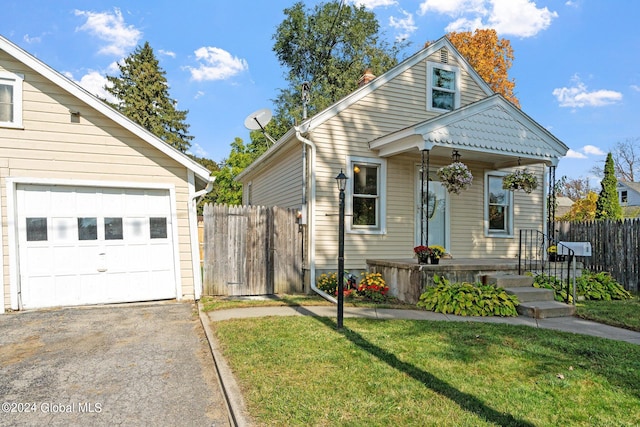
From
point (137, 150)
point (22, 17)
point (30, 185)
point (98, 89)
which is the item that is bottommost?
point (30, 185)

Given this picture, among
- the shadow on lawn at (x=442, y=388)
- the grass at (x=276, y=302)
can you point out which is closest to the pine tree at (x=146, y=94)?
the grass at (x=276, y=302)

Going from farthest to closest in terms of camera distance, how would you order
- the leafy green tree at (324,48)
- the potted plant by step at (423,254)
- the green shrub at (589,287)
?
the leafy green tree at (324,48) → the green shrub at (589,287) → the potted plant by step at (423,254)

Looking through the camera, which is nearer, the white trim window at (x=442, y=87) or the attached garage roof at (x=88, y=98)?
the attached garage roof at (x=88, y=98)

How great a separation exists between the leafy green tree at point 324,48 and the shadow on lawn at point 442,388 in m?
22.3

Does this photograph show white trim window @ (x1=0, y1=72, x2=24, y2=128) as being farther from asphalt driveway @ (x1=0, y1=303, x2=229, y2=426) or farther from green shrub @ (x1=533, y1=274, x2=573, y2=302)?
green shrub @ (x1=533, y1=274, x2=573, y2=302)

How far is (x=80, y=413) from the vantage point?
3066 mm

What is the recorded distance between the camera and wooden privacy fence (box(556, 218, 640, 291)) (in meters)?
9.53

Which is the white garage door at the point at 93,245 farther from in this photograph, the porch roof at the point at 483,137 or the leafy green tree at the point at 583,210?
the leafy green tree at the point at 583,210

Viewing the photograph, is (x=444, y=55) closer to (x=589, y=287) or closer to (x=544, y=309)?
(x=589, y=287)

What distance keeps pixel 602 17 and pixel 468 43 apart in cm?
1003

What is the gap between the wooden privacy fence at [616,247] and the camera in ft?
31.3

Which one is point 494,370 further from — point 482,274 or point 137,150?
point 137,150

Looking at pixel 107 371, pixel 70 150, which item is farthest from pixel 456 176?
pixel 70 150

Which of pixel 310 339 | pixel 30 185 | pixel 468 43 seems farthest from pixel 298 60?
pixel 310 339
